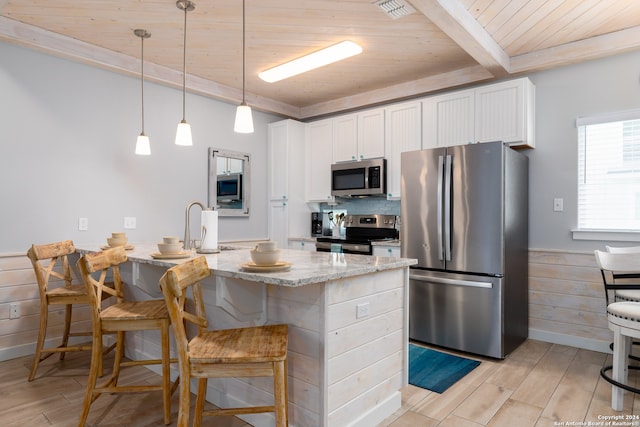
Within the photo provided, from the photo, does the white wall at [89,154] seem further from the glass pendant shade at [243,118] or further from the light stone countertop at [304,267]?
the glass pendant shade at [243,118]

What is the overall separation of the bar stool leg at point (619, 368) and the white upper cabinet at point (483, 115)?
1.77 m

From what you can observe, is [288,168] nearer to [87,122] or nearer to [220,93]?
[220,93]

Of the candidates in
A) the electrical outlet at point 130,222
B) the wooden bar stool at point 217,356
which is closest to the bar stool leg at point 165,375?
the wooden bar stool at point 217,356

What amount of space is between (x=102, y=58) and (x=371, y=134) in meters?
2.72

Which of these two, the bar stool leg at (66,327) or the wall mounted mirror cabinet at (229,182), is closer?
the bar stool leg at (66,327)

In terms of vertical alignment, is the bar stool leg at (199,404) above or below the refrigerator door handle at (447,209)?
below

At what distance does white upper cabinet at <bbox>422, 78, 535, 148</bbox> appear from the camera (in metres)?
3.47

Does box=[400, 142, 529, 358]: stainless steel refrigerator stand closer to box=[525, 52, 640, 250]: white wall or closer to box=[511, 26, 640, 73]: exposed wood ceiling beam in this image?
box=[525, 52, 640, 250]: white wall

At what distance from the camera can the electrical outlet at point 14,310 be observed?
3.12 meters

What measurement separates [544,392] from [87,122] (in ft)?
13.5

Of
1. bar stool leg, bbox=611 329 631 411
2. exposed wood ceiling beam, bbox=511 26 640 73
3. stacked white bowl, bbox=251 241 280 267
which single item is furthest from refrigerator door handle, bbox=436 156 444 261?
stacked white bowl, bbox=251 241 280 267

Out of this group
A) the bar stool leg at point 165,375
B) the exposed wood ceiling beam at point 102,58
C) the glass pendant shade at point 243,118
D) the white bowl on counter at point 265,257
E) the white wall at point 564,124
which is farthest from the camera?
the white wall at point 564,124

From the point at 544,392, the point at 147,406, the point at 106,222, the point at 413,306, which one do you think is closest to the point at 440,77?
the point at 413,306

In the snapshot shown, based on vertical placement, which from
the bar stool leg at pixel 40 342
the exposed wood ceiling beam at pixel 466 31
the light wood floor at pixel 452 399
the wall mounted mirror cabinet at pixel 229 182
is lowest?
the light wood floor at pixel 452 399
